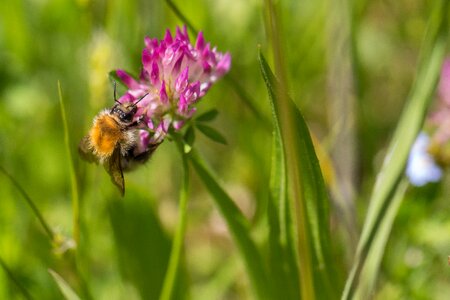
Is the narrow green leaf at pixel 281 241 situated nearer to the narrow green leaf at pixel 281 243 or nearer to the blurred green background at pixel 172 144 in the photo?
the narrow green leaf at pixel 281 243

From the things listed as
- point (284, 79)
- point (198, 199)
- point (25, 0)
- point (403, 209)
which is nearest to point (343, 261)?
point (403, 209)

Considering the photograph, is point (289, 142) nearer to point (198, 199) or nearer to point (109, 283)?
point (109, 283)

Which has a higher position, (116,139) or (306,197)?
(116,139)

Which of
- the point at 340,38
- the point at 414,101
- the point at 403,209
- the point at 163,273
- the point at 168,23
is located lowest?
the point at 403,209

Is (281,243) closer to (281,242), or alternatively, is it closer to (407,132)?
(281,242)

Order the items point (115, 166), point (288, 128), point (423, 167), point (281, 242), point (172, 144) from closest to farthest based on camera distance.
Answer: point (288, 128)
point (115, 166)
point (281, 242)
point (423, 167)
point (172, 144)

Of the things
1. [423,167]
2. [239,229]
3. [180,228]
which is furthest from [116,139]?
[423,167]

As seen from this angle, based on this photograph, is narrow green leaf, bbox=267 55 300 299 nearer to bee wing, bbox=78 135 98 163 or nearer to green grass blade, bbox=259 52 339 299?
green grass blade, bbox=259 52 339 299
